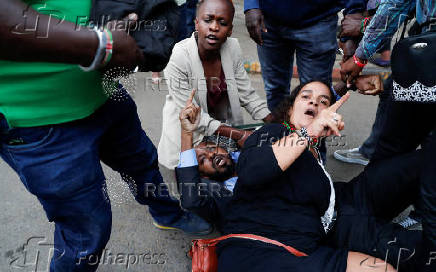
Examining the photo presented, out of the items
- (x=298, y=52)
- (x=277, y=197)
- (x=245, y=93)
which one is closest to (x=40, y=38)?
(x=277, y=197)

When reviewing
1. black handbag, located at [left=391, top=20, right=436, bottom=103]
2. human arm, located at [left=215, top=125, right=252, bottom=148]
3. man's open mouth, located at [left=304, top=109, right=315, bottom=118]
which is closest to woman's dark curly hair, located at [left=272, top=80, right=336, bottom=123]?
man's open mouth, located at [left=304, top=109, right=315, bottom=118]

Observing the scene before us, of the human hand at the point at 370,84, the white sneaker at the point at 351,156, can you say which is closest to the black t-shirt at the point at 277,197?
the human hand at the point at 370,84

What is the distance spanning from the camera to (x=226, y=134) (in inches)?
92.6

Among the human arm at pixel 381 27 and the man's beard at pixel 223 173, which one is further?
the man's beard at pixel 223 173

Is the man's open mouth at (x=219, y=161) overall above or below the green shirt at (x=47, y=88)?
below

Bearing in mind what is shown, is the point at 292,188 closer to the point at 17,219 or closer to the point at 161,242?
the point at 161,242

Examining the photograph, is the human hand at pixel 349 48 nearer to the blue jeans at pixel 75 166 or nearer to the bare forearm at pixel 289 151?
the bare forearm at pixel 289 151

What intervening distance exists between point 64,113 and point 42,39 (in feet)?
1.06

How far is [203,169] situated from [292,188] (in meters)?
0.90

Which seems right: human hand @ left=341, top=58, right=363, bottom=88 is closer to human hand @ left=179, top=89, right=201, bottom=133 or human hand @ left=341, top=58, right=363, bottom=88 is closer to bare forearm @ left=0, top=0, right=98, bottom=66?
human hand @ left=179, top=89, right=201, bottom=133

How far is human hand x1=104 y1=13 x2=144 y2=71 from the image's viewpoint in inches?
36.6

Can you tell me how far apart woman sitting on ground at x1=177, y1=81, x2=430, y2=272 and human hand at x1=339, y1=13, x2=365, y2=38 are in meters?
0.62

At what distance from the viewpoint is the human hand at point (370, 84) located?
6.29 ft

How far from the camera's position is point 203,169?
230 cm
